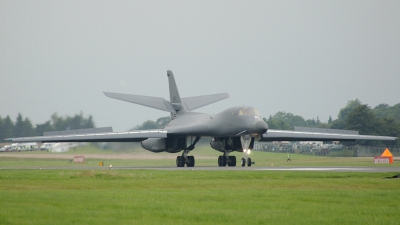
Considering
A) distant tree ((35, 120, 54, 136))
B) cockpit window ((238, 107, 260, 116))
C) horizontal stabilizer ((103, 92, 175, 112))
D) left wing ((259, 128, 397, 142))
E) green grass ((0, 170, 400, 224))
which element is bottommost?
green grass ((0, 170, 400, 224))

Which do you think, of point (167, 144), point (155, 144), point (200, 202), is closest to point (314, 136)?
point (167, 144)

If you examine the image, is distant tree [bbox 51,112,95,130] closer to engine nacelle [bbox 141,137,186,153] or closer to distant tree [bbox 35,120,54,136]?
distant tree [bbox 35,120,54,136]

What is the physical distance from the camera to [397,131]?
72250 millimetres

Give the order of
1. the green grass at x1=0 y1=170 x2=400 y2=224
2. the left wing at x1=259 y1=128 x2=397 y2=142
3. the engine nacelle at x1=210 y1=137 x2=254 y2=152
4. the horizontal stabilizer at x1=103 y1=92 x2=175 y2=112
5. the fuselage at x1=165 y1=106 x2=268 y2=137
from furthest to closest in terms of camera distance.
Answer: the horizontal stabilizer at x1=103 y1=92 x2=175 y2=112 < the left wing at x1=259 y1=128 x2=397 y2=142 < the engine nacelle at x1=210 y1=137 x2=254 y2=152 < the fuselage at x1=165 y1=106 x2=268 y2=137 < the green grass at x1=0 y1=170 x2=400 y2=224

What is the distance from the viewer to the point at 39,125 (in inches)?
2549

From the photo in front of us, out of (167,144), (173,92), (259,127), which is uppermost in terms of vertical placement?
(173,92)

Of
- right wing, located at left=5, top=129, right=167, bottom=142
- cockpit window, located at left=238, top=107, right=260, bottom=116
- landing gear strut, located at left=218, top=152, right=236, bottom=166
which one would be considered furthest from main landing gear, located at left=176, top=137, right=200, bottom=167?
cockpit window, located at left=238, top=107, right=260, bottom=116

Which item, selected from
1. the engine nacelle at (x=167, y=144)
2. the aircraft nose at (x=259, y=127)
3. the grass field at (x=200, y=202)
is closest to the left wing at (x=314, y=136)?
the aircraft nose at (x=259, y=127)

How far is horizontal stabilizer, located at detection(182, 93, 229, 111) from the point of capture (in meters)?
51.4

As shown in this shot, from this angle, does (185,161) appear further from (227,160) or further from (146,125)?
(146,125)

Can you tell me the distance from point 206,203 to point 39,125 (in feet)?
168

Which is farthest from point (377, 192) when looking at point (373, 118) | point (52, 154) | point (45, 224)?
point (373, 118)

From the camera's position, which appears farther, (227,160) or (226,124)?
(227,160)

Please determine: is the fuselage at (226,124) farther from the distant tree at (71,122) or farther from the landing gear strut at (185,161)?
the distant tree at (71,122)
